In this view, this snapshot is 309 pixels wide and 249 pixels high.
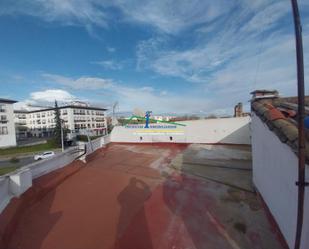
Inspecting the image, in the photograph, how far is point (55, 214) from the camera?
425 centimetres

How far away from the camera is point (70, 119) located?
46406mm

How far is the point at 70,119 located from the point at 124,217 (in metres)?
47.4

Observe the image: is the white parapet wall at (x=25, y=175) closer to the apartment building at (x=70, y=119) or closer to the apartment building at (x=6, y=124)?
the apartment building at (x=6, y=124)

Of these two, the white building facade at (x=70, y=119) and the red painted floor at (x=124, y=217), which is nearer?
the red painted floor at (x=124, y=217)

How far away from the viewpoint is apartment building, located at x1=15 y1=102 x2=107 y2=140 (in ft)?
153

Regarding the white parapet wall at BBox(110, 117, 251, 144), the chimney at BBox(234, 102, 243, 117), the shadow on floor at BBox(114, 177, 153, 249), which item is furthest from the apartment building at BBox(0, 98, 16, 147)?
the chimney at BBox(234, 102, 243, 117)

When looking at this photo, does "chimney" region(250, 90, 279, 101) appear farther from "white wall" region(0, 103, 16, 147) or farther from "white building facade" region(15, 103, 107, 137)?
"white building facade" region(15, 103, 107, 137)

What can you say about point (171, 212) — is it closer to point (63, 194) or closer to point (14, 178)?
point (63, 194)

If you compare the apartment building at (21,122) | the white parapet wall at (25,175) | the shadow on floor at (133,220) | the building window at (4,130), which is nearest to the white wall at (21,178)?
the white parapet wall at (25,175)

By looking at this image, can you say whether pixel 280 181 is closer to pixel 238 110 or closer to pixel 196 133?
pixel 196 133

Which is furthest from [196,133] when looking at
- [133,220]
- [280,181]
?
[133,220]

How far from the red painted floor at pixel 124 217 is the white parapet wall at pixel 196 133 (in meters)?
8.02

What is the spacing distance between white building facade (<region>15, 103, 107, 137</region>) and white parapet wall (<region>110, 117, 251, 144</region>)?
1290 inches

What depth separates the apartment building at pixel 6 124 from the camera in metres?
33.8
